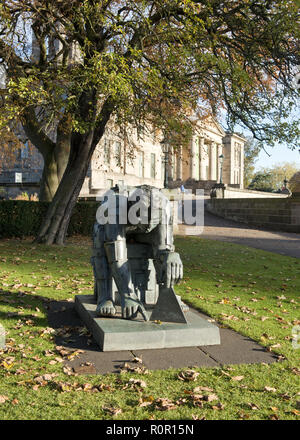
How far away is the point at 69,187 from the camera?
43.5 ft

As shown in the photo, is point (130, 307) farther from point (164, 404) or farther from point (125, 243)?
point (164, 404)

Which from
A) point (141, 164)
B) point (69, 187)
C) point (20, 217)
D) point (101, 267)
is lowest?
point (101, 267)

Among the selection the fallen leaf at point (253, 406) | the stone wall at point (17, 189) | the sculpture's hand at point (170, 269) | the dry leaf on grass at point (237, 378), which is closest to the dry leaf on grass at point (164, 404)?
the fallen leaf at point (253, 406)

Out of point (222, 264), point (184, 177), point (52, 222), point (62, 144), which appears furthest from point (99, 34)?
point (184, 177)

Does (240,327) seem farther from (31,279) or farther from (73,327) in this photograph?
(31,279)

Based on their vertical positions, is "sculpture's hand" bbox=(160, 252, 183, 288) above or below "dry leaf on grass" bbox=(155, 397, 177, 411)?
above

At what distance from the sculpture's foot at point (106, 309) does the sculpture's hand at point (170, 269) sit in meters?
0.71

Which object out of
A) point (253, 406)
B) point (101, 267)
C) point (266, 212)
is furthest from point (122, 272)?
point (266, 212)

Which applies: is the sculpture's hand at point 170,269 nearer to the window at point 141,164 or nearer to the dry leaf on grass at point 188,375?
the dry leaf on grass at point 188,375

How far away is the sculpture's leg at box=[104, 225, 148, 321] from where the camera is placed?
4539 mm

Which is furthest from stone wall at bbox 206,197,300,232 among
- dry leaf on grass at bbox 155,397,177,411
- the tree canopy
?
dry leaf on grass at bbox 155,397,177,411

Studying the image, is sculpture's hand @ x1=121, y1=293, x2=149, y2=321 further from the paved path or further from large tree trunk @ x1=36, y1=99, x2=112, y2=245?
the paved path

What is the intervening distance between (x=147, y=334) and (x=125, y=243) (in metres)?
1.08

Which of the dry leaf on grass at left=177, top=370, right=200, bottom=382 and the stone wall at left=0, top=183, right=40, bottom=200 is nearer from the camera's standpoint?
the dry leaf on grass at left=177, top=370, right=200, bottom=382
